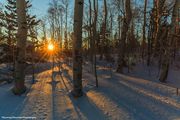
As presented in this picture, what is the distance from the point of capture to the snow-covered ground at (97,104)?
446 centimetres

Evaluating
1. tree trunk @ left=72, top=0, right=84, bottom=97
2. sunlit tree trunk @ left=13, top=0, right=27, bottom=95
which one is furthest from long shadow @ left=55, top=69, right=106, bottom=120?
sunlit tree trunk @ left=13, top=0, right=27, bottom=95

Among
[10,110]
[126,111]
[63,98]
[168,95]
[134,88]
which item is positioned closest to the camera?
[126,111]

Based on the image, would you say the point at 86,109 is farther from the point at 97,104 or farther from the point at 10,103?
the point at 10,103

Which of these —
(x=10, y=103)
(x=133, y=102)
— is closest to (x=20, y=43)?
(x=10, y=103)

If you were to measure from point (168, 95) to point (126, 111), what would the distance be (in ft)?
7.04

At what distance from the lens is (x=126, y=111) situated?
463 cm

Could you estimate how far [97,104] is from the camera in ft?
16.7

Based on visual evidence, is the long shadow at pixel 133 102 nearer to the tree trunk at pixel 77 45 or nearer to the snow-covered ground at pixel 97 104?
the snow-covered ground at pixel 97 104

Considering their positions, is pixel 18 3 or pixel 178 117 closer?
pixel 178 117

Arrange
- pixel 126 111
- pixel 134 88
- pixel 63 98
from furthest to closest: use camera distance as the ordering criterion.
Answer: pixel 134 88 < pixel 63 98 < pixel 126 111

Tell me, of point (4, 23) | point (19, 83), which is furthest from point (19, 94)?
point (4, 23)

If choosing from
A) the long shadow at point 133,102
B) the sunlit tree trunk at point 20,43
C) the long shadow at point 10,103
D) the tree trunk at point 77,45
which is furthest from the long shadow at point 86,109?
the sunlit tree trunk at point 20,43

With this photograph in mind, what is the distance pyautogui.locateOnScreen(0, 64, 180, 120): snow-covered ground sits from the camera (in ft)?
14.6

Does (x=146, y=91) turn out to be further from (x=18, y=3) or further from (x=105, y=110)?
(x=18, y=3)
